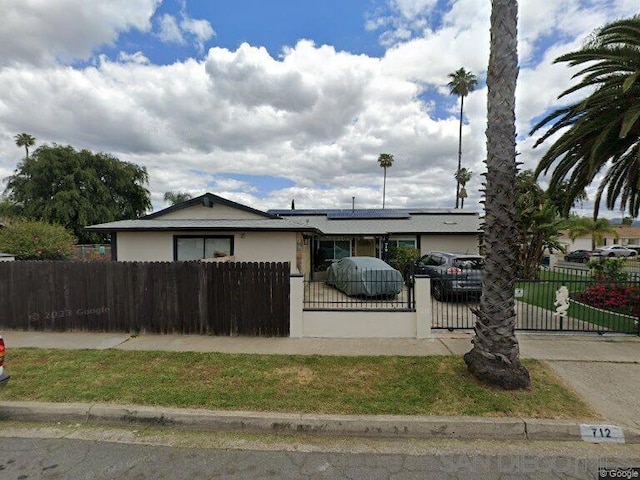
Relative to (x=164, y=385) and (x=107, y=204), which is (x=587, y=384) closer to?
(x=164, y=385)

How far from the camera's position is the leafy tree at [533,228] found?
14.3m

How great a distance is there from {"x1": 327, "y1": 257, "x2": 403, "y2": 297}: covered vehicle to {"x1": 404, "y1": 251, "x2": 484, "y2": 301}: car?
77 cm

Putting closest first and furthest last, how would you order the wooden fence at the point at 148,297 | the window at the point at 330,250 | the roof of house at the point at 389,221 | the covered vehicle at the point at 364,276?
the wooden fence at the point at 148,297 → the covered vehicle at the point at 364,276 → the window at the point at 330,250 → the roof of house at the point at 389,221

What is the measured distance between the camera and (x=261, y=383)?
4664mm

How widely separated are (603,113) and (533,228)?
671cm

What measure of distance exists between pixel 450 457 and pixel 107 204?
35.4 metres

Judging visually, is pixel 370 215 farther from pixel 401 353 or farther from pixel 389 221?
pixel 401 353

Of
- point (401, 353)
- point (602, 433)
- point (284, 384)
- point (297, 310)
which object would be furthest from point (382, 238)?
point (602, 433)

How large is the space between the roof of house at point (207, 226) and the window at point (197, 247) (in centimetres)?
59

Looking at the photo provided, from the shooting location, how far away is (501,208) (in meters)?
4.43

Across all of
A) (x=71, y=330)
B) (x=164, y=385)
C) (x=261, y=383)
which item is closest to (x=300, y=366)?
(x=261, y=383)

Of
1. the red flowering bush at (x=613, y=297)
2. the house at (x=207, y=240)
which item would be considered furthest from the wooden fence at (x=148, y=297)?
the red flowering bush at (x=613, y=297)

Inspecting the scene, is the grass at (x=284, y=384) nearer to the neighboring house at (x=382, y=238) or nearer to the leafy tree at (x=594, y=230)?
the neighboring house at (x=382, y=238)

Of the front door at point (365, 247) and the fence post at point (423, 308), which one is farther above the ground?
the front door at point (365, 247)
